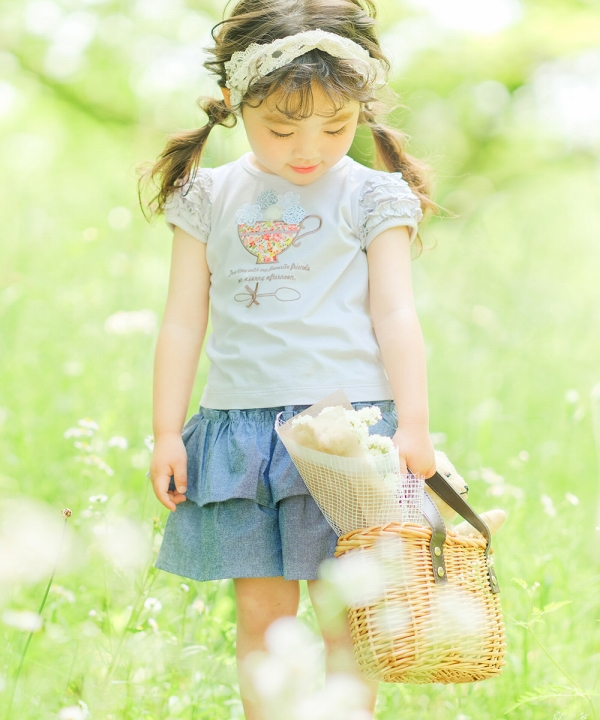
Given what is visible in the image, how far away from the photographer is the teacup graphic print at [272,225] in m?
1.64

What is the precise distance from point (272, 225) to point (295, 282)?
0.13 meters

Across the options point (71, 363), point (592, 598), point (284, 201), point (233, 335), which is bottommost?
point (592, 598)

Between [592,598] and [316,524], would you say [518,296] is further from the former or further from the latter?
[316,524]

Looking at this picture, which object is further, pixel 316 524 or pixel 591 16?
pixel 591 16

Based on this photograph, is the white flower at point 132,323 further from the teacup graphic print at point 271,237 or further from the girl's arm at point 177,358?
the teacup graphic print at point 271,237

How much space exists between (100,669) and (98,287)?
2044 mm

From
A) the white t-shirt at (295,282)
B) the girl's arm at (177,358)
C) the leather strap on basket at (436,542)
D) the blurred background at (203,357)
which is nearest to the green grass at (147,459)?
the blurred background at (203,357)

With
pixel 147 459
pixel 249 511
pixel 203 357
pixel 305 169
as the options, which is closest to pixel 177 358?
pixel 249 511

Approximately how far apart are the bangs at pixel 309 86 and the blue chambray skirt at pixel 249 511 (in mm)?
537

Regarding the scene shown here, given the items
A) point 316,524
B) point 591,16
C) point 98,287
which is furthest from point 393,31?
point 316,524

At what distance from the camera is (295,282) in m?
1.62

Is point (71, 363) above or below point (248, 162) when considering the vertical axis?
below

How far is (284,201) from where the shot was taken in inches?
65.8

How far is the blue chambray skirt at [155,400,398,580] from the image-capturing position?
60.7 inches
